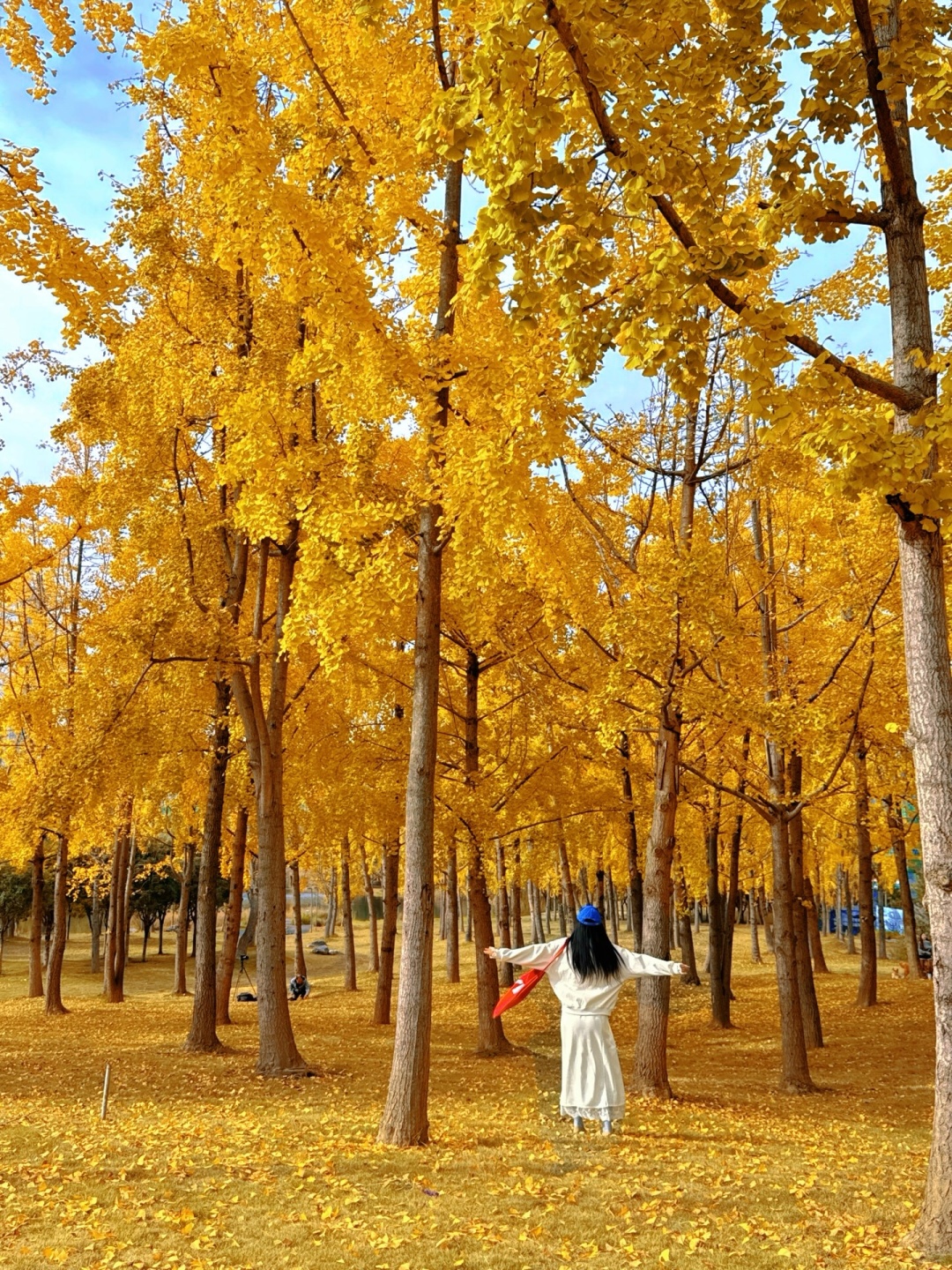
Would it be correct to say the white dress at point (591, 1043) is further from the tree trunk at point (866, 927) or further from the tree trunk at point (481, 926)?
the tree trunk at point (866, 927)

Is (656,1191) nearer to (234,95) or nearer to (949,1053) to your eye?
(949,1053)

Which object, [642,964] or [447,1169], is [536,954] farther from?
[447,1169]

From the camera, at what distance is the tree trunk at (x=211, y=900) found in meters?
11.6

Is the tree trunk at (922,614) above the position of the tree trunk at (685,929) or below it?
above

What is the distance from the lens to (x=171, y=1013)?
16.2m

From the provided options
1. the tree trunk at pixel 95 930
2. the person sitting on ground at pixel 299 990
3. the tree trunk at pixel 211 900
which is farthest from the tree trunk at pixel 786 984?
the tree trunk at pixel 95 930

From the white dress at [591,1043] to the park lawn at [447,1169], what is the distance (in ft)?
0.78

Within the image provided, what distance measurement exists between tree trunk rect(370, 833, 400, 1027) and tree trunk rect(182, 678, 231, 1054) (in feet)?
9.82

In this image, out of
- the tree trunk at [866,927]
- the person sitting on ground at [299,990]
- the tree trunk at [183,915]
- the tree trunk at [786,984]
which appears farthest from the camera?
the person sitting on ground at [299,990]

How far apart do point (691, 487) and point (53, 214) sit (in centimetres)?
610

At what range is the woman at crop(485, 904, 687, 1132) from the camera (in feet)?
22.4

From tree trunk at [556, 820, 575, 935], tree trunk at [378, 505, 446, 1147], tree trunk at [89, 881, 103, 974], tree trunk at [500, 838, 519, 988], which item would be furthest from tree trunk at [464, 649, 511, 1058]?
tree trunk at [89, 881, 103, 974]

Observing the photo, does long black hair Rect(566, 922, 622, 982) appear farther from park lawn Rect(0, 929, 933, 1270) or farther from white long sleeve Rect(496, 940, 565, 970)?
park lawn Rect(0, 929, 933, 1270)

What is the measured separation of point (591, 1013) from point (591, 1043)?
210mm
